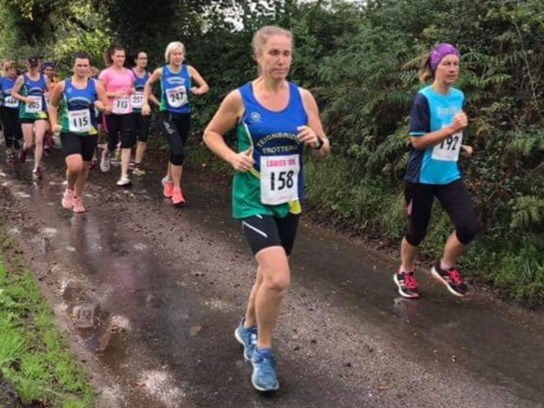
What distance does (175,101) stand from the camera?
897 centimetres

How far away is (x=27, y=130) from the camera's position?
11516 mm

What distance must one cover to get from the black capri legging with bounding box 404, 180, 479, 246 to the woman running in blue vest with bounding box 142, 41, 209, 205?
416 centimetres

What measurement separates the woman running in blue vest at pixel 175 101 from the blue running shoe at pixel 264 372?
16.7 ft

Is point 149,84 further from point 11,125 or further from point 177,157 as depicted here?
point 11,125

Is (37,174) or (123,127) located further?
(37,174)

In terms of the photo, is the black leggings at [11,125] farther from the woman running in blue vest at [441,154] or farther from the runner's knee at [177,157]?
the woman running in blue vest at [441,154]

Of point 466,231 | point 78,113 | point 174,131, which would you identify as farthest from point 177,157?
point 466,231

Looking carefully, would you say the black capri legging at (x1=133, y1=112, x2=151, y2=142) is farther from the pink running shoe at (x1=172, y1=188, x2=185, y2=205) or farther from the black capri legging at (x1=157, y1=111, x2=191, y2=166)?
the pink running shoe at (x1=172, y1=188, x2=185, y2=205)

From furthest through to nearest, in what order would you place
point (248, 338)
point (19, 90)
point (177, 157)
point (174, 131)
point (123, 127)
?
point (19, 90)
point (123, 127)
point (174, 131)
point (177, 157)
point (248, 338)

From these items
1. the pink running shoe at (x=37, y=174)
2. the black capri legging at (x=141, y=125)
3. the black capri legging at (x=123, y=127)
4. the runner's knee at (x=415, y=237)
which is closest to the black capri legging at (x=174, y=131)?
the black capri legging at (x=123, y=127)

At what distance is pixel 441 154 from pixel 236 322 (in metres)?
2.13

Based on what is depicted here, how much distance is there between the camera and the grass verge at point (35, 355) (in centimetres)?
392

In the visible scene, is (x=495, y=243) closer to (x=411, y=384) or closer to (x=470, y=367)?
(x=470, y=367)

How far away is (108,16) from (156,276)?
10.6 metres
